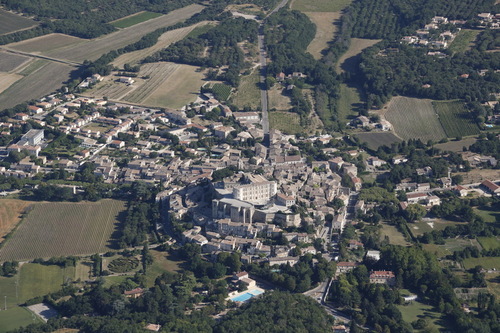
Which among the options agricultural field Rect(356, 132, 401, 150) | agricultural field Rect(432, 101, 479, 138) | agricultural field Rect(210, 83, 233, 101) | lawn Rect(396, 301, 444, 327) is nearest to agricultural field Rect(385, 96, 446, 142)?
agricultural field Rect(432, 101, 479, 138)

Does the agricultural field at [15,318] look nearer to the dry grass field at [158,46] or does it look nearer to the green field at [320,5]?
the dry grass field at [158,46]

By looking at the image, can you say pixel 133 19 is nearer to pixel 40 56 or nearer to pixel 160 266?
pixel 40 56

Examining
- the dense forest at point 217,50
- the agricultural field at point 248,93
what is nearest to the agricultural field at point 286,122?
the agricultural field at point 248,93

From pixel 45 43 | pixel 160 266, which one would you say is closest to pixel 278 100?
pixel 45 43

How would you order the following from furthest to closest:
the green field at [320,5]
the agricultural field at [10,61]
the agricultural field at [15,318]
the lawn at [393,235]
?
1. the green field at [320,5]
2. the agricultural field at [10,61]
3. the lawn at [393,235]
4. the agricultural field at [15,318]

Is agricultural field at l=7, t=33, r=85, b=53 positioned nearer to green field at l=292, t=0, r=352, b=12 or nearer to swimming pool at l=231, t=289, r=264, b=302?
green field at l=292, t=0, r=352, b=12
